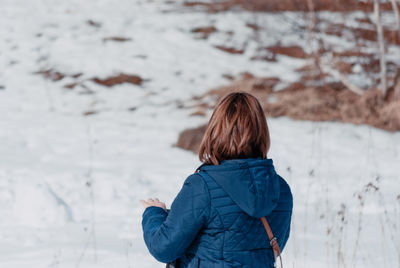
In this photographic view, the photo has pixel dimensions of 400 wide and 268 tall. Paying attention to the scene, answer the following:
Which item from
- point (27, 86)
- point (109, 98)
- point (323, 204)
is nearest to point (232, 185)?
point (323, 204)

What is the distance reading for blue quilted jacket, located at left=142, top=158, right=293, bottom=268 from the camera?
1710 mm

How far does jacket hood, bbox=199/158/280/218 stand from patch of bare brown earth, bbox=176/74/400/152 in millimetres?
5622

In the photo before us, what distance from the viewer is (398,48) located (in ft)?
37.4

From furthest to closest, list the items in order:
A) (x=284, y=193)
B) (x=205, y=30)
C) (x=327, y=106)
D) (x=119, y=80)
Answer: (x=205, y=30) → (x=119, y=80) → (x=327, y=106) → (x=284, y=193)

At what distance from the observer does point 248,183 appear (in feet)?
5.60

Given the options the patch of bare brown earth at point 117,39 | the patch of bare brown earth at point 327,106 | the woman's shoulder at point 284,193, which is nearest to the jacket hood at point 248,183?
the woman's shoulder at point 284,193

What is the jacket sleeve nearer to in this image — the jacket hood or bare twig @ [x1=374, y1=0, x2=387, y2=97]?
the jacket hood

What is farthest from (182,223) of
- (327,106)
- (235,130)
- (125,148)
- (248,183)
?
(327,106)

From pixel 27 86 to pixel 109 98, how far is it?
183cm

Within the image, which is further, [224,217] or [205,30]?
[205,30]

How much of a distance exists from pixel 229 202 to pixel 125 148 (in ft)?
19.1

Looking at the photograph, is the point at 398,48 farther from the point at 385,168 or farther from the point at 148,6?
the point at 148,6

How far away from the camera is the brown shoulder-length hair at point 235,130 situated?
1.79 metres

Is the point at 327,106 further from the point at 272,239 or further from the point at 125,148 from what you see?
the point at 272,239
